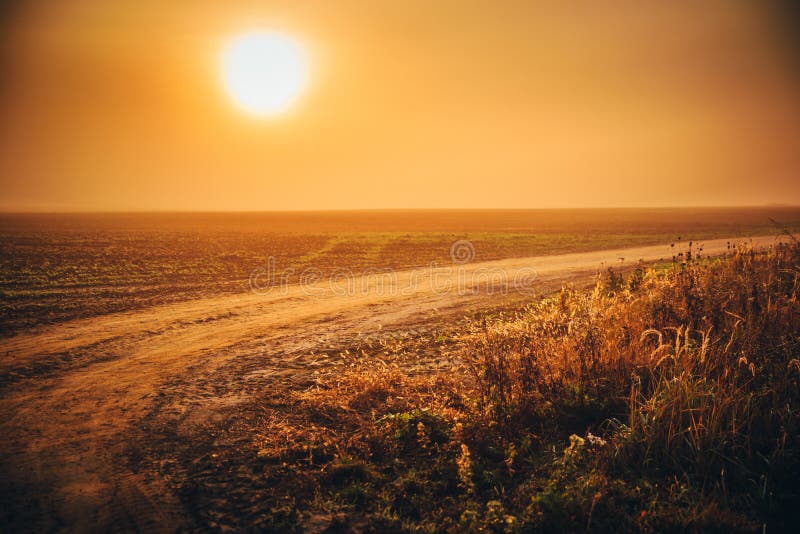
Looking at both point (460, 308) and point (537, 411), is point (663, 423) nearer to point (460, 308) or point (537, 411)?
point (537, 411)

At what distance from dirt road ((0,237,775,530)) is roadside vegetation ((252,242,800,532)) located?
4.38 feet

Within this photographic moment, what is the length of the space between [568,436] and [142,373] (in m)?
7.15

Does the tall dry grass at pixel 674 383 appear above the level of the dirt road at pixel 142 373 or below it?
above

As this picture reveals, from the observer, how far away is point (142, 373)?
7.30 m

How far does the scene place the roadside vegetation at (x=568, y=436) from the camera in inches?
145

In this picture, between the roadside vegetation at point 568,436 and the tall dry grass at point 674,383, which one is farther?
the tall dry grass at point 674,383

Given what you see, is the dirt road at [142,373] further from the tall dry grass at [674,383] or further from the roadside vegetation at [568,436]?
the tall dry grass at [674,383]

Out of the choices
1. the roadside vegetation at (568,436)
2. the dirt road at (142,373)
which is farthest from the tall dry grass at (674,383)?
the dirt road at (142,373)

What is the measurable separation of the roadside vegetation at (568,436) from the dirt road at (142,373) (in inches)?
52.6

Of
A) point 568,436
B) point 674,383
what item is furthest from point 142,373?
point 674,383

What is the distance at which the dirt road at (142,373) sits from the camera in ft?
13.4

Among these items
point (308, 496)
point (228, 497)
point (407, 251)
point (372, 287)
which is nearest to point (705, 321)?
point (308, 496)

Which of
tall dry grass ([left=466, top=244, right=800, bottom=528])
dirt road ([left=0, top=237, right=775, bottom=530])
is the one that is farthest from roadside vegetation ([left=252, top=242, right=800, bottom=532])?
dirt road ([left=0, top=237, right=775, bottom=530])

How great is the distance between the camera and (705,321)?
632 cm
